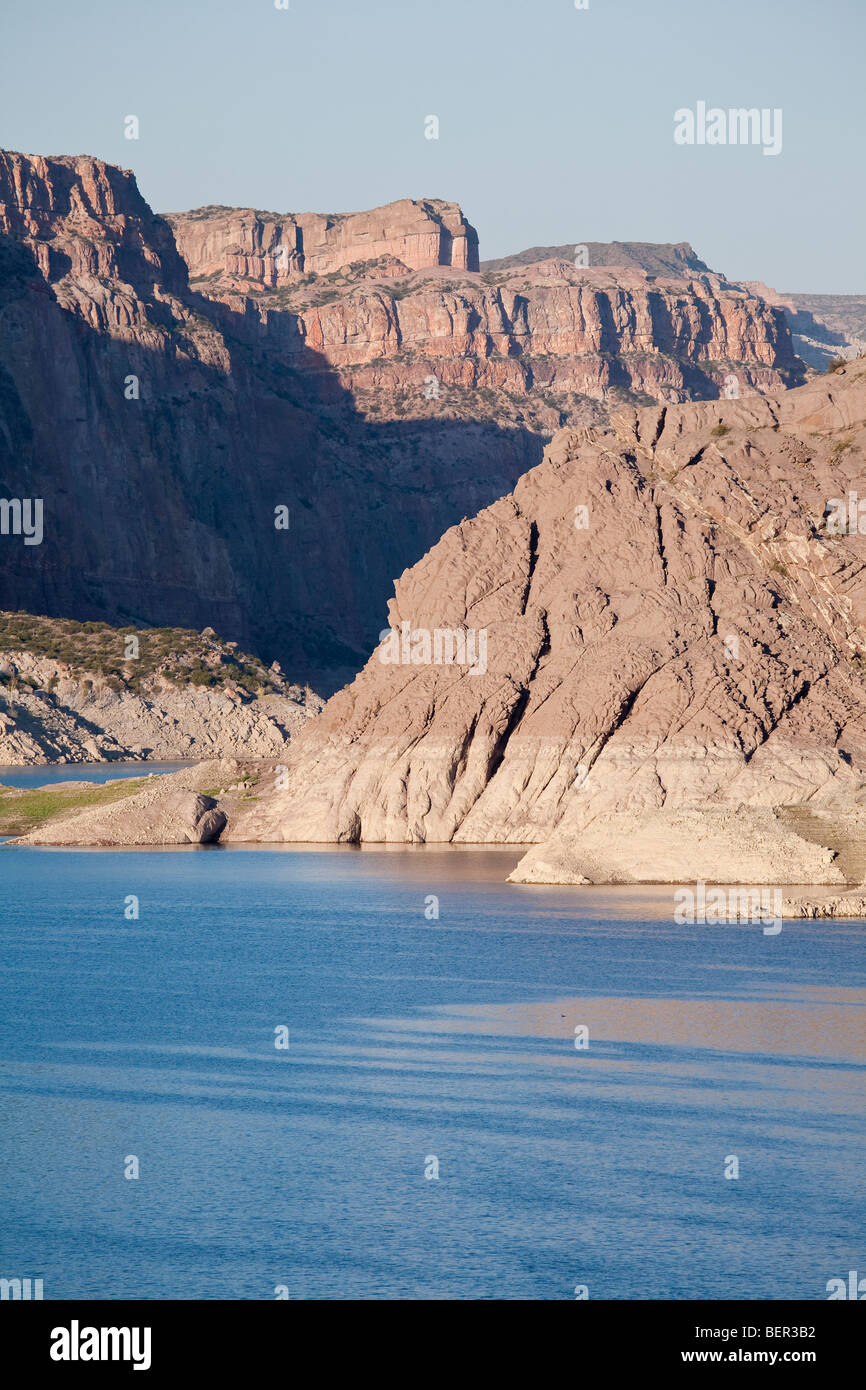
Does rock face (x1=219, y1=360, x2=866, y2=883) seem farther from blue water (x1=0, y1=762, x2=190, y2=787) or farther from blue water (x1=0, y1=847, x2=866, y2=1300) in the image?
blue water (x1=0, y1=762, x2=190, y2=787)

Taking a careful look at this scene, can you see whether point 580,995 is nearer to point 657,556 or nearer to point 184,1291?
point 184,1291

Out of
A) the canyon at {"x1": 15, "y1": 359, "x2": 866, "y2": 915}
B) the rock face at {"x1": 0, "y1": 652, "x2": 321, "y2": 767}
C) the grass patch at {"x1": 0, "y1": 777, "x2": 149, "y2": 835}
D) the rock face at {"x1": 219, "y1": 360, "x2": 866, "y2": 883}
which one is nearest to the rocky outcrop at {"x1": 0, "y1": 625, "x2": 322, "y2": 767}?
the rock face at {"x1": 0, "y1": 652, "x2": 321, "y2": 767}

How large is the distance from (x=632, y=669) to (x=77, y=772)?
79.9 meters

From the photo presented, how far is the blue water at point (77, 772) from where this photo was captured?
125562mm

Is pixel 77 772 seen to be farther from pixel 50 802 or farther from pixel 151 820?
pixel 151 820

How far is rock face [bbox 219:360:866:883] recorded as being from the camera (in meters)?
61.1

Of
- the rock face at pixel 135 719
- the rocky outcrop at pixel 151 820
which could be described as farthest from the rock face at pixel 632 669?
the rock face at pixel 135 719

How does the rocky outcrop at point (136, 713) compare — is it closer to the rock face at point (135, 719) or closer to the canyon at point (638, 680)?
the rock face at point (135, 719)

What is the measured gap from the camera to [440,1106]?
33.3m

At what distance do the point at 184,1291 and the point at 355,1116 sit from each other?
8.08 meters

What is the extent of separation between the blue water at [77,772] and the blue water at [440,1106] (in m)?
69.1

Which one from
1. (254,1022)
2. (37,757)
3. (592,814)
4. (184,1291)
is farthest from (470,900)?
(37,757)

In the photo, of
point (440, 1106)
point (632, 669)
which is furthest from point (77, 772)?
point (440, 1106)

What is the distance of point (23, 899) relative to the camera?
66188 mm
